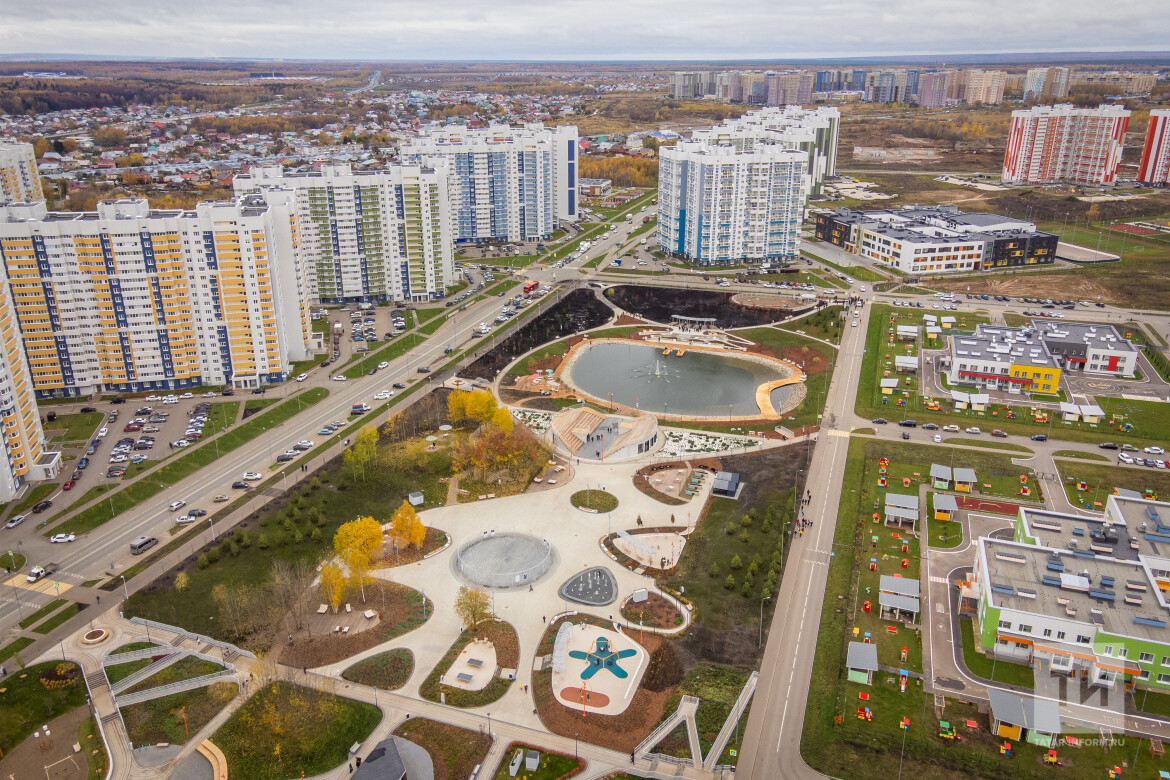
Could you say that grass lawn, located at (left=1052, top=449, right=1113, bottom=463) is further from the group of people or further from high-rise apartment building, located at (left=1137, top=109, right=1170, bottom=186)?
high-rise apartment building, located at (left=1137, top=109, right=1170, bottom=186)

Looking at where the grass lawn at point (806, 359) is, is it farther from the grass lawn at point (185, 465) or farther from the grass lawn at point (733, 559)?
the grass lawn at point (185, 465)

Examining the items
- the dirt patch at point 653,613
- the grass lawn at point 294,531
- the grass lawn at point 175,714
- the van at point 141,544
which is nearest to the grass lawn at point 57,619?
the grass lawn at point 294,531

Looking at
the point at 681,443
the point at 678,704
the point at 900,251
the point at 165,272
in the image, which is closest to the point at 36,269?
the point at 165,272

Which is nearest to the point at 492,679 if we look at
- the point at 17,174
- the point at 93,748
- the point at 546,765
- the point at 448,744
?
the point at 448,744

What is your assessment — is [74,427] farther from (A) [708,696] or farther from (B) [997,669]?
(B) [997,669]

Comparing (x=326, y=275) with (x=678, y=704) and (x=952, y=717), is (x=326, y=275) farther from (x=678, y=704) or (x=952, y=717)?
(x=952, y=717)
